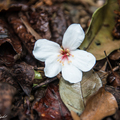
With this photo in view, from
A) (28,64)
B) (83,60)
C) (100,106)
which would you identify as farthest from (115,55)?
(28,64)

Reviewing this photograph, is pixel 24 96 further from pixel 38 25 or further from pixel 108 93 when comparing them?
pixel 38 25

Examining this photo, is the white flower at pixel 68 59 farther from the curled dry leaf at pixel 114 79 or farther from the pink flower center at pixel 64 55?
the curled dry leaf at pixel 114 79

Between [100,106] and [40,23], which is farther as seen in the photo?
[40,23]

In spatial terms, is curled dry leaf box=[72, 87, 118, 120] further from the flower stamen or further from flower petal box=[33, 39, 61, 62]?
flower petal box=[33, 39, 61, 62]

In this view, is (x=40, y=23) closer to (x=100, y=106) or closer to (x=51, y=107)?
(x=51, y=107)

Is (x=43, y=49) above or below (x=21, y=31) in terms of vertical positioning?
below

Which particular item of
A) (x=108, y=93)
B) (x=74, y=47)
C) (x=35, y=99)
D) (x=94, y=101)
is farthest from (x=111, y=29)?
(x=35, y=99)
